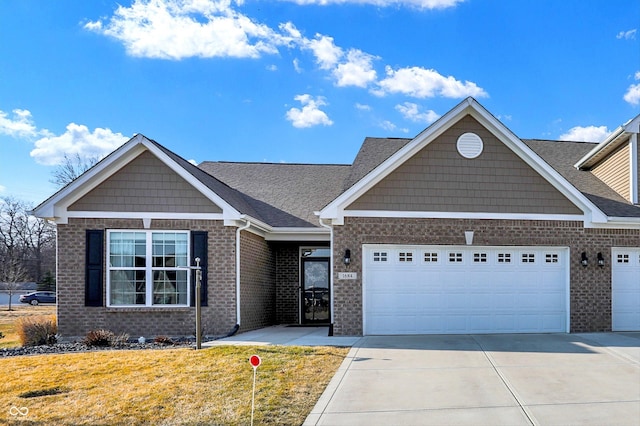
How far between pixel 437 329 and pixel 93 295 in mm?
8620

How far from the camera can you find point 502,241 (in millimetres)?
13078

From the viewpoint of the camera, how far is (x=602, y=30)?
15.9 m

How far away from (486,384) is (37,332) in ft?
35.4

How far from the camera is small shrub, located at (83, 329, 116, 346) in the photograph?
1189 centimetres

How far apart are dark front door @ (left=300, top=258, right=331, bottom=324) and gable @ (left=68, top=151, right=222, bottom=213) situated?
4769 millimetres

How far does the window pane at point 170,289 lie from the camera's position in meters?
13.1

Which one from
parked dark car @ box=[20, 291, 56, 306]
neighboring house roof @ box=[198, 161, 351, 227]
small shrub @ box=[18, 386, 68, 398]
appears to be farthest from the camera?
parked dark car @ box=[20, 291, 56, 306]

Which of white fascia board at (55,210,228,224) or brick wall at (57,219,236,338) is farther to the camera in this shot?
white fascia board at (55,210,228,224)

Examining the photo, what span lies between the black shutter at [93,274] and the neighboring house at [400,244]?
35 mm

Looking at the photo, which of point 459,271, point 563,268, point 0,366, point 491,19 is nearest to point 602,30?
point 491,19

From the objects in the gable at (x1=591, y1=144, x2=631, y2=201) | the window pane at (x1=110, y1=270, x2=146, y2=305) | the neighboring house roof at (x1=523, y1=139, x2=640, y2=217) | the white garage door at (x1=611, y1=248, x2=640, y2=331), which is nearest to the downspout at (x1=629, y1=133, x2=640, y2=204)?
the gable at (x1=591, y1=144, x2=631, y2=201)

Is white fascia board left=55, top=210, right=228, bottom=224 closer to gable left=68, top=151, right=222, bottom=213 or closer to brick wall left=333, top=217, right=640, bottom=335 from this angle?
gable left=68, top=151, right=222, bottom=213

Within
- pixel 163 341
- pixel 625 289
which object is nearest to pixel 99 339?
pixel 163 341

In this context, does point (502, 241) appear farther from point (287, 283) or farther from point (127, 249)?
point (127, 249)
